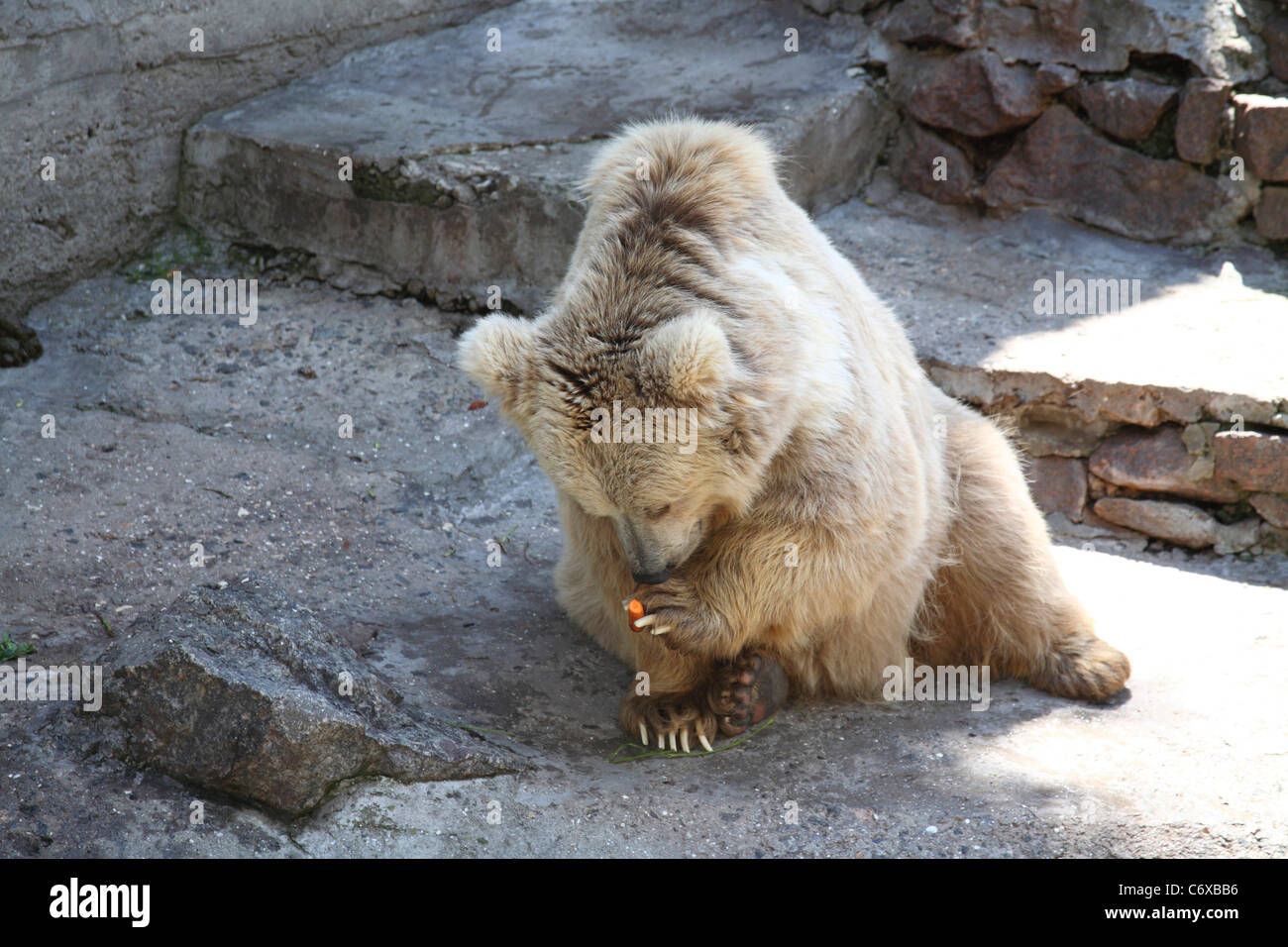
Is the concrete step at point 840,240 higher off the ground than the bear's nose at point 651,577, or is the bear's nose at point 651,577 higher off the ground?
the concrete step at point 840,240

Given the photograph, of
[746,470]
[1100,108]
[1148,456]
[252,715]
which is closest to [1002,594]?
[746,470]

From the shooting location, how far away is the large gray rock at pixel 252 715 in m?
3.14

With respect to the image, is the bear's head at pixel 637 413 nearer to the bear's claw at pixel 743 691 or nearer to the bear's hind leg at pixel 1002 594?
the bear's claw at pixel 743 691

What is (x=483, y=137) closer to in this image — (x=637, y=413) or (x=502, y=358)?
(x=502, y=358)

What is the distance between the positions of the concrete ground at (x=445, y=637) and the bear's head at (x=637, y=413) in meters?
0.81

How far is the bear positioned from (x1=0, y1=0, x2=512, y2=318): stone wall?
3605 millimetres

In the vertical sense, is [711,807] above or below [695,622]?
below

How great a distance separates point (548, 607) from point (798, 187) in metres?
3.47

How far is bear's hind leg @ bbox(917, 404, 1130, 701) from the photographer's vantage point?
15.1 ft

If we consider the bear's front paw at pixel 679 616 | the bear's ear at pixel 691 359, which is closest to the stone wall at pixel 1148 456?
the bear's front paw at pixel 679 616

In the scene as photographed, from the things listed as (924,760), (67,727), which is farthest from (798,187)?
(67,727)

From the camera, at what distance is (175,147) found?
6859 millimetres

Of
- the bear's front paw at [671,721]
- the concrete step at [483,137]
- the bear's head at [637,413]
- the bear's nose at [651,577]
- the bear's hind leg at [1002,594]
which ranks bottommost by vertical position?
the bear's front paw at [671,721]

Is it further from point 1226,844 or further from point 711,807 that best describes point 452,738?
point 1226,844
